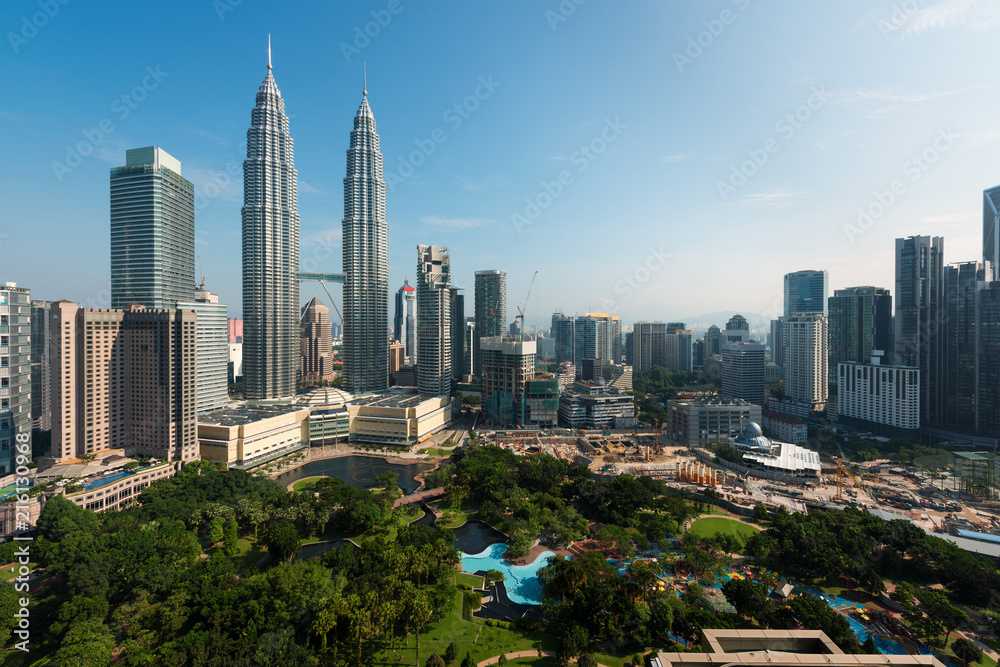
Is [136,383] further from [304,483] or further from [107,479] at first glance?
[304,483]

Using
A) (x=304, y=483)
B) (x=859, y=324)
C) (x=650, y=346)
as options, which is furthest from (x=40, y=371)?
(x=859, y=324)

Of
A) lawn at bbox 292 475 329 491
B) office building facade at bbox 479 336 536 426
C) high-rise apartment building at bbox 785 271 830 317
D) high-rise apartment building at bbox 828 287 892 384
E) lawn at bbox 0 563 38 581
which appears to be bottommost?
lawn at bbox 292 475 329 491

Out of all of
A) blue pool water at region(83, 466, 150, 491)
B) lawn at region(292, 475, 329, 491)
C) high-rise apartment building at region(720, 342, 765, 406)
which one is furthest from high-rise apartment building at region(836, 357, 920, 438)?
blue pool water at region(83, 466, 150, 491)

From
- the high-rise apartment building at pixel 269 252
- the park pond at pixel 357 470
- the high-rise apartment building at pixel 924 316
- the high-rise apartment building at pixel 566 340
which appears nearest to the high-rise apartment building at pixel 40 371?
the high-rise apartment building at pixel 269 252

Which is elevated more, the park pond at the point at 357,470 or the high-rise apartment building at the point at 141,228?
the high-rise apartment building at the point at 141,228

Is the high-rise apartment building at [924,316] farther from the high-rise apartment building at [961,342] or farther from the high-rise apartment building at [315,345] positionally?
the high-rise apartment building at [315,345]

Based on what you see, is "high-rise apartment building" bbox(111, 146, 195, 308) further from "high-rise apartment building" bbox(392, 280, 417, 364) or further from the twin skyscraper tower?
"high-rise apartment building" bbox(392, 280, 417, 364)
